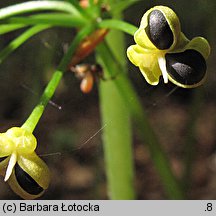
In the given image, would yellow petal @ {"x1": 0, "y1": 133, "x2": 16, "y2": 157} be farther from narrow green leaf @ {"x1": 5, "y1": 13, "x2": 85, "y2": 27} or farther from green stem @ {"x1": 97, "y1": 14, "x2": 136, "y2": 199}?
green stem @ {"x1": 97, "y1": 14, "x2": 136, "y2": 199}

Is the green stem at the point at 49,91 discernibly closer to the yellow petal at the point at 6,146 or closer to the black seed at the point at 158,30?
the yellow petal at the point at 6,146

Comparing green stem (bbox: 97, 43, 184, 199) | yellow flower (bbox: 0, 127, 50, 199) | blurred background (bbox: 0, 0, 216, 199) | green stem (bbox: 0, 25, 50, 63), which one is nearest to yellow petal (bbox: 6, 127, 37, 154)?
yellow flower (bbox: 0, 127, 50, 199)

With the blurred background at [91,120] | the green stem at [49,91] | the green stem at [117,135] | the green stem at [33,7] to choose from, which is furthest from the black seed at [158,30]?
the blurred background at [91,120]

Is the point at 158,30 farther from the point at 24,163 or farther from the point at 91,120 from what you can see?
the point at 91,120

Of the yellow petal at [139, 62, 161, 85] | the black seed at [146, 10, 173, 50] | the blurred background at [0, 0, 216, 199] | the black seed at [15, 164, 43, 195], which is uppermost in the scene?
the black seed at [146, 10, 173, 50]

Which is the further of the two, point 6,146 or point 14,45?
point 14,45

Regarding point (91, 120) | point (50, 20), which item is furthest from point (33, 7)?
point (91, 120)
